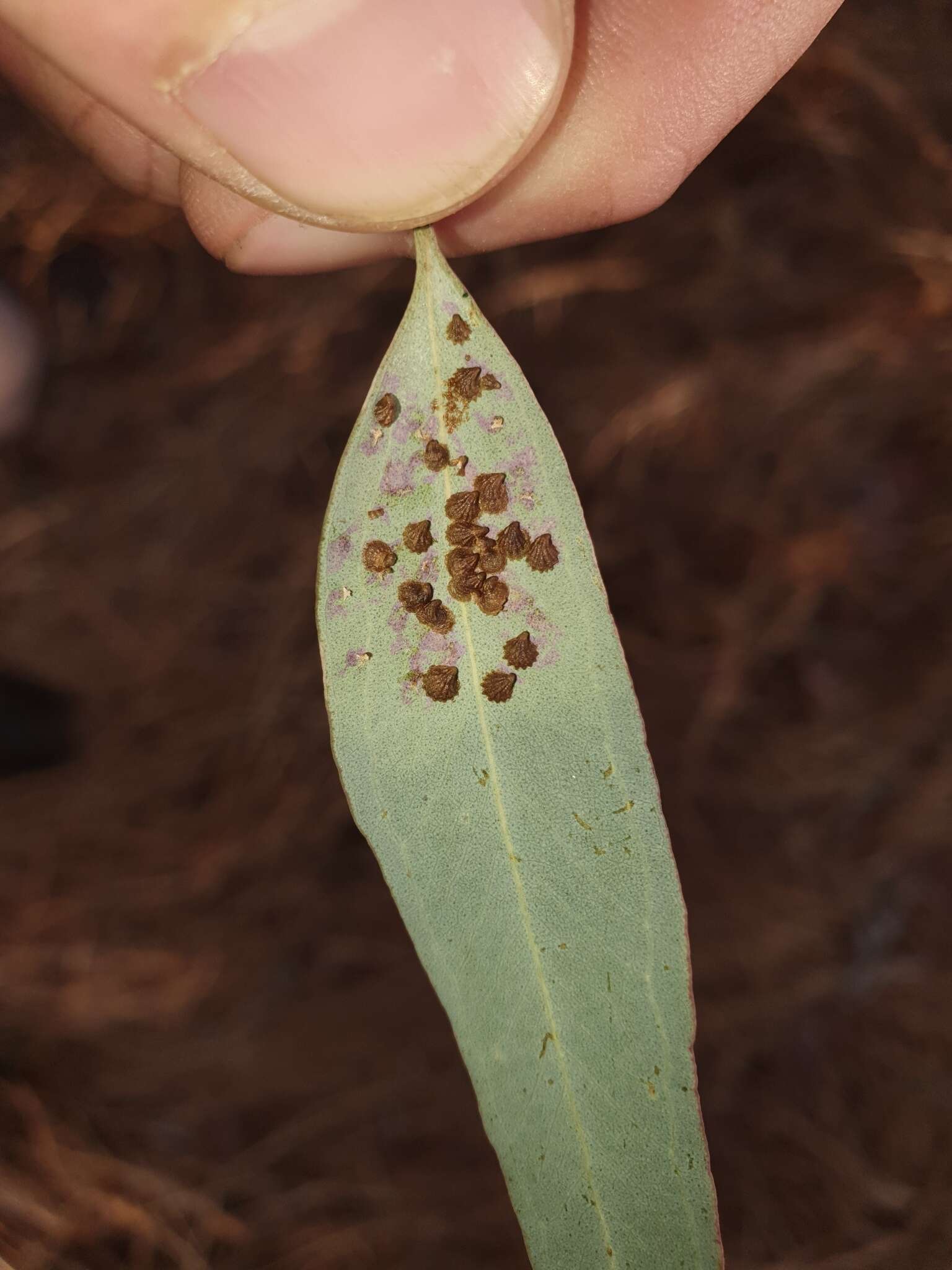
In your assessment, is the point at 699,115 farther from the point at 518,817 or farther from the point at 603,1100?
the point at 603,1100

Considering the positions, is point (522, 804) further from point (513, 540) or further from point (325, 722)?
point (325, 722)

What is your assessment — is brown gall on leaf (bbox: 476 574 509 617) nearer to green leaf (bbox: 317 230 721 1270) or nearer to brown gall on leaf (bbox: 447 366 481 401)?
green leaf (bbox: 317 230 721 1270)

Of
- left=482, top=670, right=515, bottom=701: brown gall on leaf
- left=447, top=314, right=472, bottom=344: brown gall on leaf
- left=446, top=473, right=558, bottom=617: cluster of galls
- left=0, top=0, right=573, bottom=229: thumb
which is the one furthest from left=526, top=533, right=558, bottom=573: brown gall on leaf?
left=0, top=0, right=573, bottom=229: thumb

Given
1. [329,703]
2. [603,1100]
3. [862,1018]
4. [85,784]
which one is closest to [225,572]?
[85,784]

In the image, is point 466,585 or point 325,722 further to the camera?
point 325,722

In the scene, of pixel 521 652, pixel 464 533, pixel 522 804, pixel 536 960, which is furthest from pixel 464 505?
pixel 536 960

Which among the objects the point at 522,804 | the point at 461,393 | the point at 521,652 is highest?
the point at 461,393
